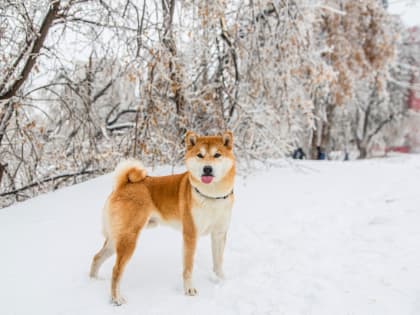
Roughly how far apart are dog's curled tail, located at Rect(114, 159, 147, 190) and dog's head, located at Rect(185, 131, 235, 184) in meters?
0.53

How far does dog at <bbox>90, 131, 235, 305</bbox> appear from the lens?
328cm

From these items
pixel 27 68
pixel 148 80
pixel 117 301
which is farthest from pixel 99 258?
pixel 27 68

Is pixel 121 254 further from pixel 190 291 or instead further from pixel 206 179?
pixel 206 179

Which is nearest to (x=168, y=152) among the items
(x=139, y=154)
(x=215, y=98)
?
(x=139, y=154)

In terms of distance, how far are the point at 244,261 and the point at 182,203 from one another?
1.09 meters

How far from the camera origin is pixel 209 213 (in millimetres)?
3395

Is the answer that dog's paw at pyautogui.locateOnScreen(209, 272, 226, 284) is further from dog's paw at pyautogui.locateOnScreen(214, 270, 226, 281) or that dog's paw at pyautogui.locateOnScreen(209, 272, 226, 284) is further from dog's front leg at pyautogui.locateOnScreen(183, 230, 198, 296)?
dog's front leg at pyautogui.locateOnScreen(183, 230, 198, 296)

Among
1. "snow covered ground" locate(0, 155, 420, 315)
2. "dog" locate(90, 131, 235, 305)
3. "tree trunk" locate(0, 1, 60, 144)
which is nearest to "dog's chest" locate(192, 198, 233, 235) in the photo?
"dog" locate(90, 131, 235, 305)

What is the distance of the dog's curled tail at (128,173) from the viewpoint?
141 inches

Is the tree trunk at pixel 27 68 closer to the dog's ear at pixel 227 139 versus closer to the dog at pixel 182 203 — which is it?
the dog at pixel 182 203

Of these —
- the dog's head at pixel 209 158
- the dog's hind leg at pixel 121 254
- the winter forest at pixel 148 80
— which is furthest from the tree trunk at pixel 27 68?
the dog's head at pixel 209 158

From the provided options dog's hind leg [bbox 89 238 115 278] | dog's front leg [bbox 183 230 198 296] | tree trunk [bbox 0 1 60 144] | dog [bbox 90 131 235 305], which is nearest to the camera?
dog [bbox 90 131 235 305]

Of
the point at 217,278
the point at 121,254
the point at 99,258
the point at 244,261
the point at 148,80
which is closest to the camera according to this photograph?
the point at 121,254

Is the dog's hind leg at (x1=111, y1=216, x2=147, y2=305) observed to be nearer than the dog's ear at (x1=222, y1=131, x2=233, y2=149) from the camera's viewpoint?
Yes
